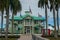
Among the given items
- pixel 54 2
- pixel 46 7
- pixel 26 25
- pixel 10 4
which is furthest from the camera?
pixel 26 25

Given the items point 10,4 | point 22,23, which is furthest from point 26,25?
point 10,4

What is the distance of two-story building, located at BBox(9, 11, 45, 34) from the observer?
63.9 m

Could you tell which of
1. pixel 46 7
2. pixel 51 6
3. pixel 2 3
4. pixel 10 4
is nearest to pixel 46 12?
pixel 46 7

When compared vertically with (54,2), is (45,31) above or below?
below

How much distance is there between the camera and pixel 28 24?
211ft

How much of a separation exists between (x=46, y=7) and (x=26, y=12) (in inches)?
811

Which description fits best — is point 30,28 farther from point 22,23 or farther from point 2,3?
point 2,3

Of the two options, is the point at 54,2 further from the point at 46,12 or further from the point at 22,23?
the point at 22,23

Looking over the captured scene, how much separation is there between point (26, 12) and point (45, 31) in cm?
1891

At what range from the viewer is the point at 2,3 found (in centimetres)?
3659

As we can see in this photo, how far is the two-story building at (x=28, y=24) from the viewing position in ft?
210

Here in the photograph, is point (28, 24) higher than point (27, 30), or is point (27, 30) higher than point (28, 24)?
point (28, 24)

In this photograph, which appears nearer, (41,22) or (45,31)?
(45,31)

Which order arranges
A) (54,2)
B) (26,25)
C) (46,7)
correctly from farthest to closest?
(26,25), (46,7), (54,2)
